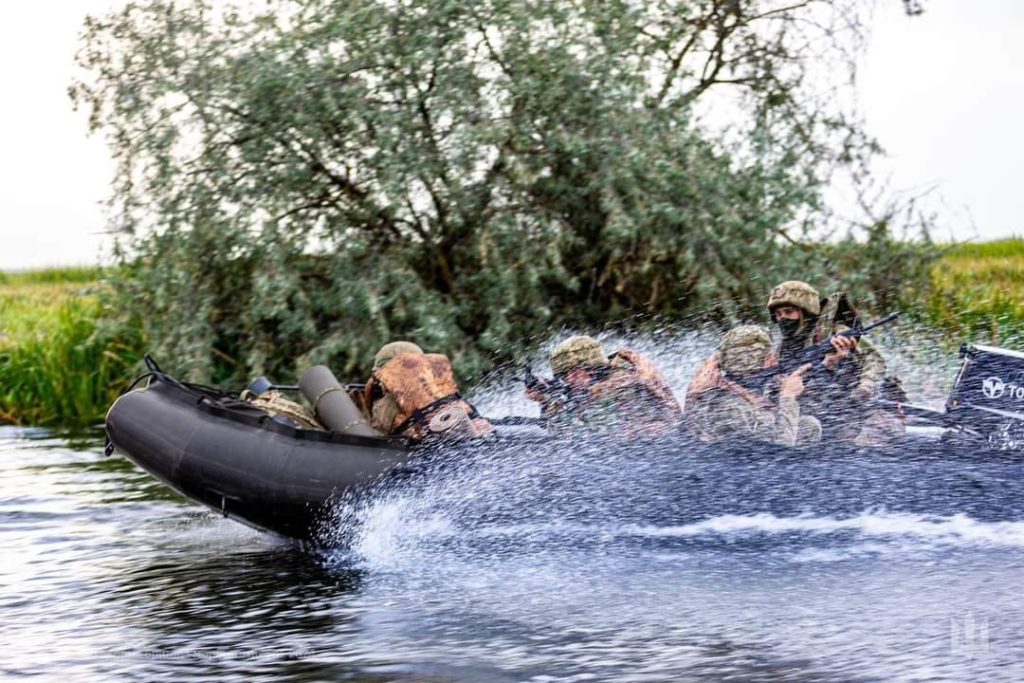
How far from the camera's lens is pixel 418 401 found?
843 cm

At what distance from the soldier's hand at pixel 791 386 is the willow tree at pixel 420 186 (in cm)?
530

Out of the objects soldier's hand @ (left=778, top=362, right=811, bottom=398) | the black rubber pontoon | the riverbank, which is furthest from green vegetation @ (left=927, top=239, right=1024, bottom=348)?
the black rubber pontoon

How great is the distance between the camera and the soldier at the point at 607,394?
8.11m

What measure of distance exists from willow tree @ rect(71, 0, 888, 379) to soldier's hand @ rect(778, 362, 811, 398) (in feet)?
17.4

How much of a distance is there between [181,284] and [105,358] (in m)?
Answer: 1.94

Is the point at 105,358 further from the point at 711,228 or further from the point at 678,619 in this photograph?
the point at 678,619

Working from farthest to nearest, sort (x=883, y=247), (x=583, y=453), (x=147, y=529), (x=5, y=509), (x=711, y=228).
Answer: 1. (x=883, y=247)
2. (x=711, y=228)
3. (x=5, y=509)
4. (x=147, y=529)
5. (x=583, y=453)

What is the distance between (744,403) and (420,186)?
6346 millimetres

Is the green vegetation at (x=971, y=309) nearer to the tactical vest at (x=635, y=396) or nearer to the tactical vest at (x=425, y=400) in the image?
the tactical vest at (x=635, y=396)

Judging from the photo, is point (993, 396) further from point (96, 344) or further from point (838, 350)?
point (96, 344)

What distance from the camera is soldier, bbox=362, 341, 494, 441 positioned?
8320 millimetres

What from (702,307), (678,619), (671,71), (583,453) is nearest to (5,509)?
(583,453)

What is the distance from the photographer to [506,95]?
1359cm

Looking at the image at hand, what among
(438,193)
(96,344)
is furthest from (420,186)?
(96,344)
